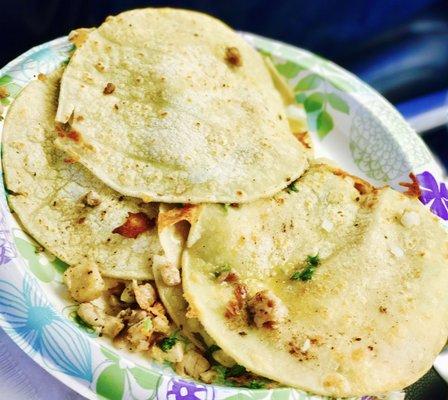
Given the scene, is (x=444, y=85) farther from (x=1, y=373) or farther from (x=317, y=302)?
(x=1, y=373)

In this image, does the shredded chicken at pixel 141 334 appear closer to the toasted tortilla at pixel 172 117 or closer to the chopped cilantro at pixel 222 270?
the chopped cilantro at pixel 222 270

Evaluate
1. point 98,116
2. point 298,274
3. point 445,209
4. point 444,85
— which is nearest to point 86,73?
point 98,116

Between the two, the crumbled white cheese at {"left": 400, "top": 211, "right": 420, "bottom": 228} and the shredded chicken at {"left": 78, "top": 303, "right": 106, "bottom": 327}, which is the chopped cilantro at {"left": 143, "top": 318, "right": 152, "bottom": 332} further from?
the crumbled white cheese at {"left": 400, "top": 211, "right": 420, "bottom": 228}

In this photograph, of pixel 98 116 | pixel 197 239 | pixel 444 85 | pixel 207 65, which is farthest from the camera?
pixel 444 85

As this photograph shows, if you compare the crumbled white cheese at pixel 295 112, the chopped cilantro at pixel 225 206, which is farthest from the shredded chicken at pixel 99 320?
the crumbled white cheese at pixel 295 112

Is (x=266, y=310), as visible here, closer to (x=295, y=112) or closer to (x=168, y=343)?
(x=168, y=343)

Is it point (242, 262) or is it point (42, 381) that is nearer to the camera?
point (42, 381)

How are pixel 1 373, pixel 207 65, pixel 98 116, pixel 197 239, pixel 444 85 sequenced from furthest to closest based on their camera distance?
pixel 444 85, pixel 207 65, pixel 98 116, pixel 197 239, pixel 1 373
